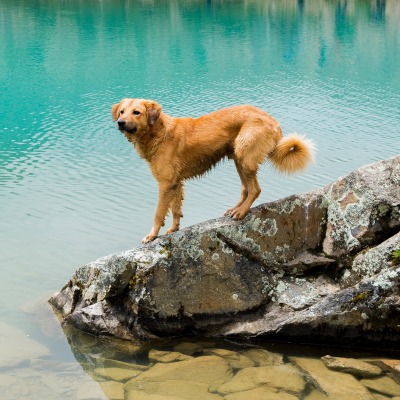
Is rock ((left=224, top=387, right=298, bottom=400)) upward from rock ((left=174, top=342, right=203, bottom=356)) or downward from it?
upward

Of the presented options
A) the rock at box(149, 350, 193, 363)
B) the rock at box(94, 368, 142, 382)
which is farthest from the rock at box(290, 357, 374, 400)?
the rock at box(94, 368, 142, 382)

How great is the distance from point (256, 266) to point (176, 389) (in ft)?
5.89

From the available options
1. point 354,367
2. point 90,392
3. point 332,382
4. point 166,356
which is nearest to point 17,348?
point 90,392

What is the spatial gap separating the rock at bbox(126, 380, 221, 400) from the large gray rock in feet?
3.07

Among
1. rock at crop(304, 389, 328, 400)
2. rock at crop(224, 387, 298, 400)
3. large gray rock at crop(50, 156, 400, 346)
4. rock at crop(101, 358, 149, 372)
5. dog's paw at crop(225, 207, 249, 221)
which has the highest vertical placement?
dog's paw at crop(225, 207, 249, 221)

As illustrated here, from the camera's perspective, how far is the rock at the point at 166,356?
8117 mm

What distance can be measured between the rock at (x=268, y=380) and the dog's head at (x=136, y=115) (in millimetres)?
2972

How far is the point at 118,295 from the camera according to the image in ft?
28.0

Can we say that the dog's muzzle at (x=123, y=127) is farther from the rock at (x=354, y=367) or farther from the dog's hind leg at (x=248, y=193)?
the rock at (x=354, y=367)

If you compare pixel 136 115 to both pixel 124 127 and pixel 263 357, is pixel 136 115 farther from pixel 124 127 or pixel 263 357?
pixel 263 357

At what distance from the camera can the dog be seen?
830 centimetres

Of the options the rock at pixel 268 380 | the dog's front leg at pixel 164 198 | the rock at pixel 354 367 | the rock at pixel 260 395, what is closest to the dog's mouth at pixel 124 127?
the dog's front leg at pixel 164 198

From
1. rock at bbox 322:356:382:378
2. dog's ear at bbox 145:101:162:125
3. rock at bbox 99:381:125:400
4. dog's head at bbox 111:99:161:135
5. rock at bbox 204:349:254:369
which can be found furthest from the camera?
dog's ear at bbox 145:101:162:125

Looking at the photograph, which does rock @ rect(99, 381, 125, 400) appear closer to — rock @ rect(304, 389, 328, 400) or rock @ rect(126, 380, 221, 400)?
rock @ rect(126, 380, 221, 400)
